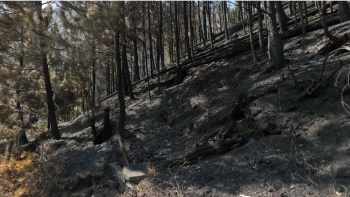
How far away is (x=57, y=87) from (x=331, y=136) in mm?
13578

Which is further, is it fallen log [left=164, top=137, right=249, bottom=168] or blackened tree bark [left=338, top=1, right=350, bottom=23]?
blackened tree bark [left=338, top=1, right=350, bottom=23]

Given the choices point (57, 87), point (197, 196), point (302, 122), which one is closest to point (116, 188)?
point (197, 196)

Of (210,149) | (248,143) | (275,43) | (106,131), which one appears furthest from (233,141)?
(106,131)

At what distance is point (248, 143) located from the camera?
553 cm

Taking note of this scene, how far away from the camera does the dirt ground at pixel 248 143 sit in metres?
4.22

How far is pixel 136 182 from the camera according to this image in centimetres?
567

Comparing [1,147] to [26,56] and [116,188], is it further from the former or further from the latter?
[116,188]

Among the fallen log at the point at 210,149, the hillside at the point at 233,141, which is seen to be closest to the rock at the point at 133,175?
the hillside at the point at 233,141

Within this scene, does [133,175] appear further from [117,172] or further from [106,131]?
[106,131]

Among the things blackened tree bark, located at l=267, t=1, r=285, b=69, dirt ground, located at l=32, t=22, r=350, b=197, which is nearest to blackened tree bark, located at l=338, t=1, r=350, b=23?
dirt ground, located at l=32, t=22, r=350, b=197

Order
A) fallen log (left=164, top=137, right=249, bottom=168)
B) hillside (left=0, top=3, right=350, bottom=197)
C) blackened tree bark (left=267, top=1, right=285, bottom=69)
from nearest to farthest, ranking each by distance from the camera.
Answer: hillside (left=0, top=3, right=350, bottom=197) → fallen log (left=164, top=137, right=249, bottom=168) → blackened tree bark (left=267, top=1, right=285, bottom=69)

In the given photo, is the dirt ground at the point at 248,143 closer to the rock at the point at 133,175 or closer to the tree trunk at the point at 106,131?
the rock at the point at 133,175

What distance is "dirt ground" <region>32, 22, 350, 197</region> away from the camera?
4.22m

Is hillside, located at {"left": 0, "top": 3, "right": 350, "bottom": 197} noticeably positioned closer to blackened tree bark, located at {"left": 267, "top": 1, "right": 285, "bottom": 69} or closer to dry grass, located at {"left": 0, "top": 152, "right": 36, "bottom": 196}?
dry grass, located at {"left": 0, "top": 152, "right": 36, "bottom": 196}
